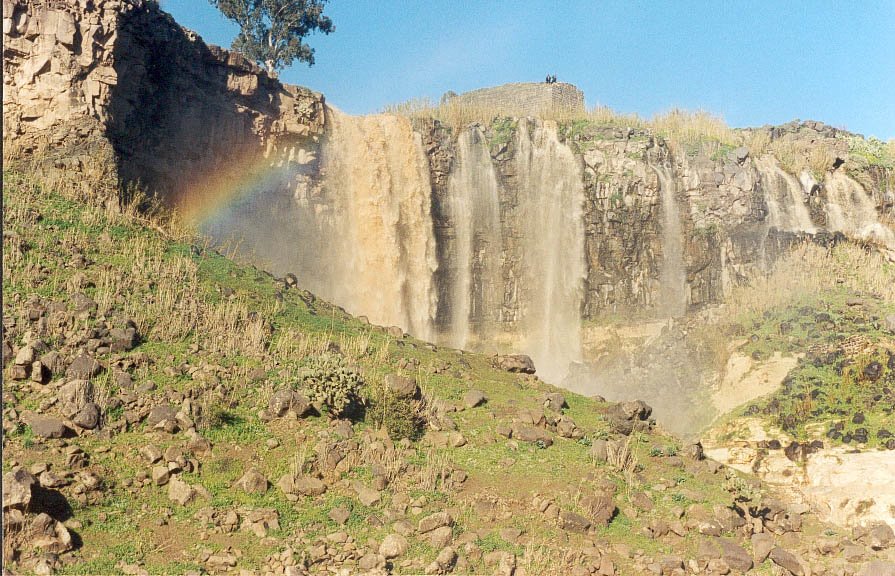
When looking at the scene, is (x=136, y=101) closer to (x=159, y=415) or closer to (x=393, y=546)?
(x=159, y=415)

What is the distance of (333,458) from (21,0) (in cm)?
1326

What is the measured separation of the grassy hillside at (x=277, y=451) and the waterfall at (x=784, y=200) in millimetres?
16361

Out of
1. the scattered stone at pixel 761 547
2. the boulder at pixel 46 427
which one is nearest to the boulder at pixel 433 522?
the scattered stone at pixel 761 547

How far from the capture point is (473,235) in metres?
27.3

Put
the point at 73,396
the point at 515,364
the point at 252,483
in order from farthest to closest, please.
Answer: the point at 515,364 < the point at 73,396 < the point at 252,483

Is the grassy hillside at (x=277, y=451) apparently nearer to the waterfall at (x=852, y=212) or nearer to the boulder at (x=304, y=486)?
the boulder at (x=304, y=486)

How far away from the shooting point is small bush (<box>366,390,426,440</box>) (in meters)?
12.6

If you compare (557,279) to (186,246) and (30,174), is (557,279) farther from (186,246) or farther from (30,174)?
(30,174)

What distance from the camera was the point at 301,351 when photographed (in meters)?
14.3

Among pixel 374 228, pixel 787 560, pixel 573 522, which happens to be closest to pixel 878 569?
pixel 787 560

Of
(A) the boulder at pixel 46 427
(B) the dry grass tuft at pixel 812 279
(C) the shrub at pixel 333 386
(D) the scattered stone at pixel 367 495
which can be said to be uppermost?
(B) the dry grass tuft at pixel 812 279

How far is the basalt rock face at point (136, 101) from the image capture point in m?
Result: 17.7

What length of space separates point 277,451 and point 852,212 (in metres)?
26.1

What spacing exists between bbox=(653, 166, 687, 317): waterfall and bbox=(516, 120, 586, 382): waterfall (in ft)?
9.54
